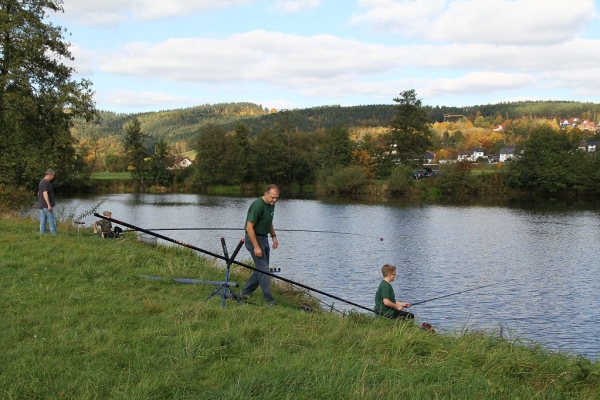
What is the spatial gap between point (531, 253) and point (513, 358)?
18.7 meters

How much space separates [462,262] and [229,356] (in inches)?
654

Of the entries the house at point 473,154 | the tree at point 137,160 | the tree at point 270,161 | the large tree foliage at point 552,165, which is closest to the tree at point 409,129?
the large tree foliage at point 552,165

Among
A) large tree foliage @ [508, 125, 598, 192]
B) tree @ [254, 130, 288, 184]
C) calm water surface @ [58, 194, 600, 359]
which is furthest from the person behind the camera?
tree @ [254, 130, 288, 184]

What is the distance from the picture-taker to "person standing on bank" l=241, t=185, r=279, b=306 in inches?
336

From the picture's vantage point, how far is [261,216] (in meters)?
8.70

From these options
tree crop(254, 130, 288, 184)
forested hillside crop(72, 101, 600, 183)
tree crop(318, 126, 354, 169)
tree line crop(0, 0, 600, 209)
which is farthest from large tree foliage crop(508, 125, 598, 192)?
tree crop(254, 130, 288, 184)

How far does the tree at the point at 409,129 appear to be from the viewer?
69438 millimetres

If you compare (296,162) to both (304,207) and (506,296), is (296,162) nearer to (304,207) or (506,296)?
(304,207)

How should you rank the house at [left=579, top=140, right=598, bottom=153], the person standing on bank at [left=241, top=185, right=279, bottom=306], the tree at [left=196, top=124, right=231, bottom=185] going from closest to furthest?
the person standing on bank at [left=241, top=185, right=279, bottom=306]
the house at [left=579, top=140, right=598, bottom=153]
the tree at [left=196, top=124, right=231, bottom=185]

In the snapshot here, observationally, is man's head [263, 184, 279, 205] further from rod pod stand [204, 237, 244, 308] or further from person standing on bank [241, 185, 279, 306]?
rod pod stand [204, 237, 244, 308]

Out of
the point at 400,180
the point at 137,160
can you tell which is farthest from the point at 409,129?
the point at 137,160

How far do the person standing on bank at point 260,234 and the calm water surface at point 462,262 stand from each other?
135 inches

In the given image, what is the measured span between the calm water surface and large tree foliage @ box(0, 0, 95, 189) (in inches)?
240

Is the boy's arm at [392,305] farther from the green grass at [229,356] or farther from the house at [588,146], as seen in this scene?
the house at [588,146]
